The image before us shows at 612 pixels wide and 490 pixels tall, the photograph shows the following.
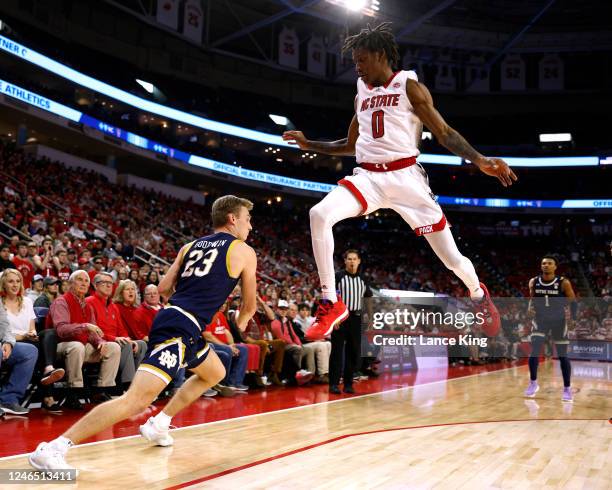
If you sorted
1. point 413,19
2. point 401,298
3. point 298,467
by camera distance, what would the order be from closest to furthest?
point 298,467 < point 401,298 < point 413,19

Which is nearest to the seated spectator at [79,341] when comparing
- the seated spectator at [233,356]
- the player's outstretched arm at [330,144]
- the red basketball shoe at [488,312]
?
the seated spectator at [233,356]

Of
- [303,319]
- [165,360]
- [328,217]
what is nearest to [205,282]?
[165,360]

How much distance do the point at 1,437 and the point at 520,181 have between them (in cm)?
3629

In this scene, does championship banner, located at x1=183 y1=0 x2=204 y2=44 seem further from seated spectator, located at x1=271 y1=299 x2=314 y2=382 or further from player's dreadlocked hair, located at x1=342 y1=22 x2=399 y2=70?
player's dreadlocked hair, located at x1=342 y1=22 x2=399 y2=70

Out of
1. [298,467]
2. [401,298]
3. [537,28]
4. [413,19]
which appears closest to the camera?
[298,467]

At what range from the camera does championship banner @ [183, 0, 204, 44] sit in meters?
28.5

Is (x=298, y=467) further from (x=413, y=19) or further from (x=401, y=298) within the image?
(x=413, y=19)

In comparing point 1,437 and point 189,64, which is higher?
point 189,64

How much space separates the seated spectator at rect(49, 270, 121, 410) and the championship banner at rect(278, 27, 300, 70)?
27533 millimetres

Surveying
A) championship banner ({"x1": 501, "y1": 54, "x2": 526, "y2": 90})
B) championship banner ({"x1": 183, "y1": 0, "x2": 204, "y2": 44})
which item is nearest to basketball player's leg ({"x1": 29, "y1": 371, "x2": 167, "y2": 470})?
championship banner ({"x1": 183, "y1": 0, "x2": 204, "y2": 44})

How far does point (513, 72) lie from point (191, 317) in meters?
34.7

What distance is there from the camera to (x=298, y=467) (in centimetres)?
416

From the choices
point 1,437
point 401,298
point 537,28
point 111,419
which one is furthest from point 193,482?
point 537,28

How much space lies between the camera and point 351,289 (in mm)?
8805
